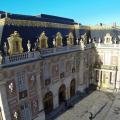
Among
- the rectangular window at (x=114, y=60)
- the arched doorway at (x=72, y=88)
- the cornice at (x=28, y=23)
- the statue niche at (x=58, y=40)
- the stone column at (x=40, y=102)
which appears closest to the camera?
the cornice at (x=28, y=23)

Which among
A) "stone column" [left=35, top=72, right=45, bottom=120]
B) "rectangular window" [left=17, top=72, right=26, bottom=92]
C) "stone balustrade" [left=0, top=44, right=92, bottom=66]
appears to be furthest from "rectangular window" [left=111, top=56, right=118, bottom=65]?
"rectangular window" [left=17, top=72, right=26, bottom=92]

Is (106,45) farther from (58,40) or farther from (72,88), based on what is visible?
(58,40)

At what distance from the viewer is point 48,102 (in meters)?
36.8

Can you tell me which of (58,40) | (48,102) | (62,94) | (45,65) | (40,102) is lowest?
(48,102)

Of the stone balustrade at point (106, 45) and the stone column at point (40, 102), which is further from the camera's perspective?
the stone balustrade at point (106, 45)

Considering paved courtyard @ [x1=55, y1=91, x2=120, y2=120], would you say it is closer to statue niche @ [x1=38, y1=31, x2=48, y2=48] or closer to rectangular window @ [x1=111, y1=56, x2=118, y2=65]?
rectangular window @ [x1=111, y1=56, x2=118, y2=65]

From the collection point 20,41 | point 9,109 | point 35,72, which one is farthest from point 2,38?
point 9,109

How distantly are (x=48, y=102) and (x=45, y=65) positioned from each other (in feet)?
26.3

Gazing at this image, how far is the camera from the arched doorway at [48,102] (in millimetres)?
35734

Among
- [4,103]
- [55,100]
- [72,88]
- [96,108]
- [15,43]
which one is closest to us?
[4,103]

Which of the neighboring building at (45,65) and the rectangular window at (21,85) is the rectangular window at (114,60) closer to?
the neighboring building at (45,65)

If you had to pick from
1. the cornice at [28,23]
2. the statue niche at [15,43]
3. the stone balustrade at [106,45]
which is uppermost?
the cornice at [28,23]

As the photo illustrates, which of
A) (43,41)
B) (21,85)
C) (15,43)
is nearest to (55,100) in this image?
(21,85)

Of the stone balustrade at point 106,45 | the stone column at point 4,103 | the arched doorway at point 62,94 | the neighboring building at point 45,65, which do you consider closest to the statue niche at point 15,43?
the neighboring building at point 45,65
